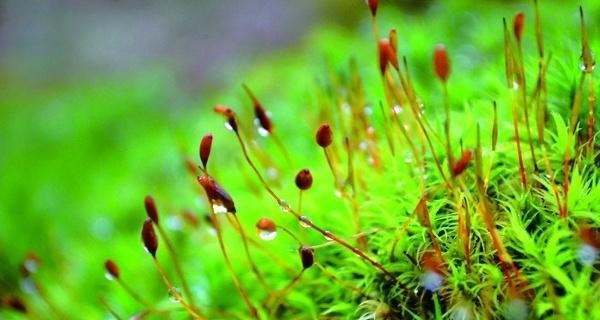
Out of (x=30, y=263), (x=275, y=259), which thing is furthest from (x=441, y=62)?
(x=30, y=263)

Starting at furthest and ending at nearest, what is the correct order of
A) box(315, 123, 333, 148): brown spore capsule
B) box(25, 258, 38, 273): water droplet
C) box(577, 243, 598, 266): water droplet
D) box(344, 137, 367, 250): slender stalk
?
box(25, 258, 38, 273): water droplet, box(344, 137, 367, 250): slender stalk, box(315, 123, 333, 148): brown spore capsule, box(577, 243, 598, 266): water droplet

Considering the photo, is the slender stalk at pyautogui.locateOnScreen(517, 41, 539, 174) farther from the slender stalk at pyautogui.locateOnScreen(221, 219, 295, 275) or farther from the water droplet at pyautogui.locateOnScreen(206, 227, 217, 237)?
the water droplet at pyautogui.locateOnScreen(206, 227, 217, 237)

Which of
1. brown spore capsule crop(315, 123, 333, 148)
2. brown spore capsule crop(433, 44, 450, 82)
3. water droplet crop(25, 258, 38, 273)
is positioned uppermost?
brown spore capsule crop(433, 44, 450, 82)

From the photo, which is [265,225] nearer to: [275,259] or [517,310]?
[275,259]

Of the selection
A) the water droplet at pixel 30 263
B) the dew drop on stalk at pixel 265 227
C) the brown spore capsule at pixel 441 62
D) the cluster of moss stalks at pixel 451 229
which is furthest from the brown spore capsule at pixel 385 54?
the water droplet at pixel 30 263

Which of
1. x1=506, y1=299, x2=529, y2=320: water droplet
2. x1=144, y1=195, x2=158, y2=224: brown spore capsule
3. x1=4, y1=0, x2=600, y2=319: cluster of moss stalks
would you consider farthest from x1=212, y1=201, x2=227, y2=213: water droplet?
x1=506, y1=299, x2=529, y2=320: water droplet

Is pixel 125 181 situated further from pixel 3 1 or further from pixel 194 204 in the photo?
pixel 3 1

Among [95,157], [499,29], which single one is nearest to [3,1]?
[95,157]

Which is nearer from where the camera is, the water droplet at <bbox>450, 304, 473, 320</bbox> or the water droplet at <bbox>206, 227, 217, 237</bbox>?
the water droplet at <bbox>450, 304, 473, 320</bbox>
